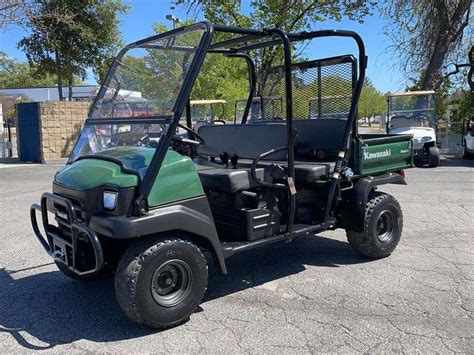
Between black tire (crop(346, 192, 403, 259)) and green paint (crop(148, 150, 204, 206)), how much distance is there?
1983mm

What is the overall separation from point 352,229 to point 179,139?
2109 mm

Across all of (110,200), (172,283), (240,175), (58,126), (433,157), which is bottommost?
(172,283)

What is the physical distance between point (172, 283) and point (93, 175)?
0.99 meters

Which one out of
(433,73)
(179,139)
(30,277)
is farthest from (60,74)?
(179,139)

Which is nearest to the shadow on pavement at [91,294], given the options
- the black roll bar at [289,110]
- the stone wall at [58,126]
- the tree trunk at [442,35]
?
the black roll bar at [289,110]

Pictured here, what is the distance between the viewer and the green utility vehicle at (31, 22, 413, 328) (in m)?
3.44

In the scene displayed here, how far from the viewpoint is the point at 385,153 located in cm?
513

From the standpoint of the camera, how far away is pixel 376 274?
184 inches

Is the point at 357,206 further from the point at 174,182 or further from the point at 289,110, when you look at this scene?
the point at 174,182

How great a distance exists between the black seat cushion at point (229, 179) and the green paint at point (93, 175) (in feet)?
2.78

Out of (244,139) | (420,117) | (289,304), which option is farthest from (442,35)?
(289,304)

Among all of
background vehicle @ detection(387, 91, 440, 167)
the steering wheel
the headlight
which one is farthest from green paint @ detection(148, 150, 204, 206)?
the steering wheel

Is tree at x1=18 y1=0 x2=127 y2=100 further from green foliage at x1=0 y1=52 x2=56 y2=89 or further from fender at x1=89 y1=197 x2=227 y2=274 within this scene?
green foliage at x1=0 y1=52 x2=56 y2=89

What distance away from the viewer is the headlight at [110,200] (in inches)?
133
